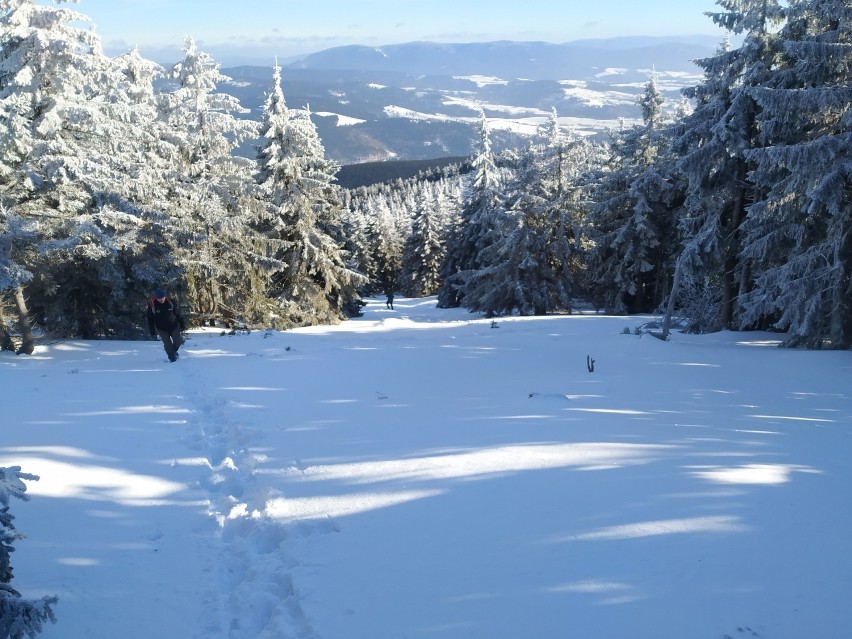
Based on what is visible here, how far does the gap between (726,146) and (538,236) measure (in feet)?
43.0

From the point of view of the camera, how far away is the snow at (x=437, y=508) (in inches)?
142

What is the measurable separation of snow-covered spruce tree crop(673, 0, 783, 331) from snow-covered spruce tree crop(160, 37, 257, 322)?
1502 cm

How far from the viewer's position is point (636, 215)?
25391 mm

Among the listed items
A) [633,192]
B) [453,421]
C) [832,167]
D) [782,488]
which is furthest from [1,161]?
[633,192]

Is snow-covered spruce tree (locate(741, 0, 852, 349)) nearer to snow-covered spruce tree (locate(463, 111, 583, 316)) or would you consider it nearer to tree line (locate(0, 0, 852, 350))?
tree line (locate(0, 0, 852, 350))

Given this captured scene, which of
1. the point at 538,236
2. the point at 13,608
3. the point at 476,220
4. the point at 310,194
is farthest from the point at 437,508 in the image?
the point at 476,220

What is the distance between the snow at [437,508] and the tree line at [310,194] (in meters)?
5.49

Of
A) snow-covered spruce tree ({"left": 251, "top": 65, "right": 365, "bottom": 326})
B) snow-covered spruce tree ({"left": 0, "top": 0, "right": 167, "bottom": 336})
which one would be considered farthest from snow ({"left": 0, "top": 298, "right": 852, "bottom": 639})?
snow-covered spruce tree ({"left": 251, "top": 65, "right": 365, "bottom": 326})

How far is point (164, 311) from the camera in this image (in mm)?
12250

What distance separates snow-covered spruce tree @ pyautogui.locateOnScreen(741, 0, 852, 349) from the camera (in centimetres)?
1218

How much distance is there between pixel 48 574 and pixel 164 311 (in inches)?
352

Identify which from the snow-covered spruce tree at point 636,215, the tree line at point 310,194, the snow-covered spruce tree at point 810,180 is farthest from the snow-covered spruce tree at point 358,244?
the snow-covered spruce tree at point 810,180

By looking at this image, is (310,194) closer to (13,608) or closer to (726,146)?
(726,146)

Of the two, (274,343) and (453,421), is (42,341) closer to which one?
(274,343)
